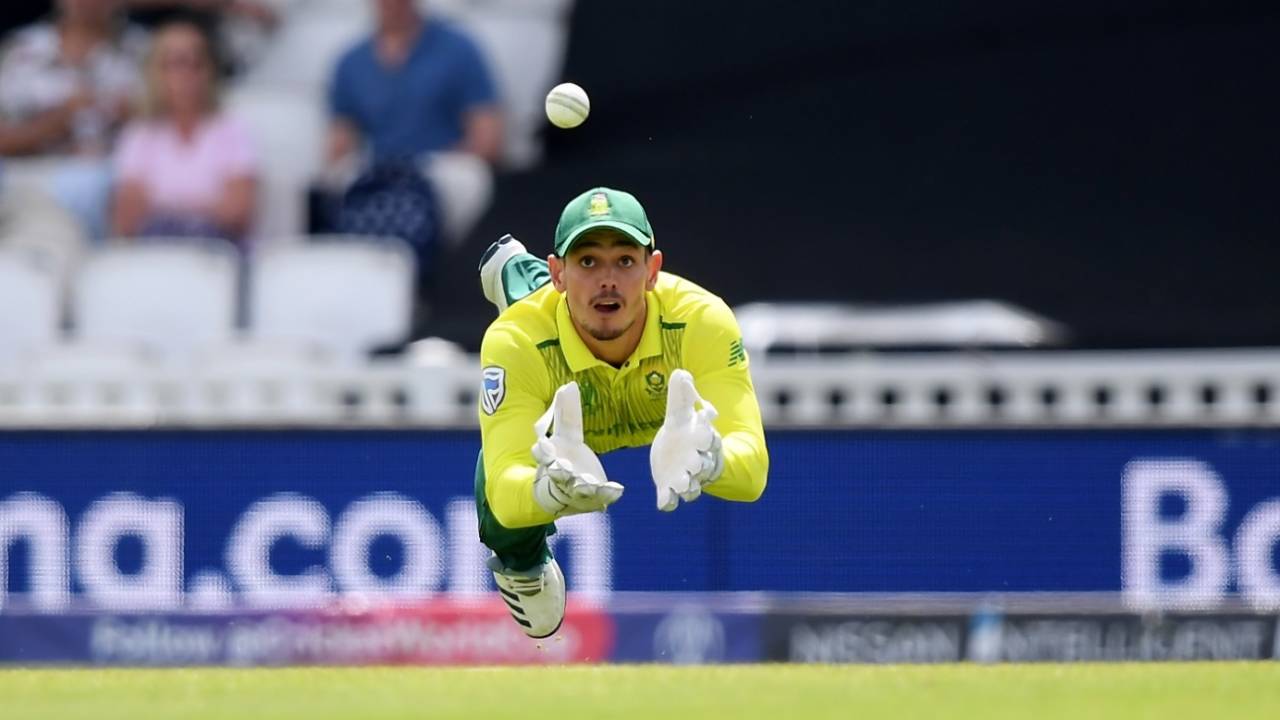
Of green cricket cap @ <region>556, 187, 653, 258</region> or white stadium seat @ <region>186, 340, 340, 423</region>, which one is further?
white stadium seat @ <region>186, 340, 340, 423</region>

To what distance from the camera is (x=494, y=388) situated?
20.8 feet

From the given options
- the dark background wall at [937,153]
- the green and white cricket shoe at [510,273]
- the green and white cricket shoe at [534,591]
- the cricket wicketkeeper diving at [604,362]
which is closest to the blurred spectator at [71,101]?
the dark background wall at [937,153]

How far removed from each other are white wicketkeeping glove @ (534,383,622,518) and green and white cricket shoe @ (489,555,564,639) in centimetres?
112

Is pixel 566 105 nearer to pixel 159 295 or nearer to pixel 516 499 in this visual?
pixel 516 499

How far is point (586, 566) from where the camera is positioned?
29.8 ft

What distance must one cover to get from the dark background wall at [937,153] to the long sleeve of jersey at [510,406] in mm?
3796

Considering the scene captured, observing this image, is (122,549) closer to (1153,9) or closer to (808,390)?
(808,390)

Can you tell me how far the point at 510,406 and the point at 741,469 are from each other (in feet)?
2.25

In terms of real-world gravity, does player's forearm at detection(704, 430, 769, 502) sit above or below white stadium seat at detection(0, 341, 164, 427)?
below

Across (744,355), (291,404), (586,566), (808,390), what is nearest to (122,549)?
(291,404)

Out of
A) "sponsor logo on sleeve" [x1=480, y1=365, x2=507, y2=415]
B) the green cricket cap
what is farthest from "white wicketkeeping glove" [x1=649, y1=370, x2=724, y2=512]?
Result: "sponsor logo on sleeve" [x1=480, y1=365, x2=507, y2=415]

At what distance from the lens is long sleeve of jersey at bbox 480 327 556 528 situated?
6.25 metres

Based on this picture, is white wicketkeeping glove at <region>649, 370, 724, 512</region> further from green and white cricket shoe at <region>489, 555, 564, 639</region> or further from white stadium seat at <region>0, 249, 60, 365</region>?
white stadium seat at <region>0, 249, 60, 365</region>

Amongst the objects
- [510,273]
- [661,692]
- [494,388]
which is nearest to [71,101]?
[510,273]
